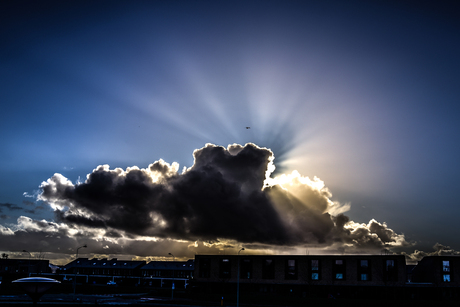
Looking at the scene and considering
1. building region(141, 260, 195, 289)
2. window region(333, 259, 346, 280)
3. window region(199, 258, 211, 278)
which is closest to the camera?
window region(333, 259, 346, 280)

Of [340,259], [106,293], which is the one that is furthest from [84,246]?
[340,259]

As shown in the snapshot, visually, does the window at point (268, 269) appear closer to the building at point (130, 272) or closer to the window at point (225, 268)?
the window at point (225, 268)

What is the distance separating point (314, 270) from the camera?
336ft

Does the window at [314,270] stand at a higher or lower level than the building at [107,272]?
higher

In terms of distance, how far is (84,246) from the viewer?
88.2 meters

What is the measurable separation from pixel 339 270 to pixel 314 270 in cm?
640

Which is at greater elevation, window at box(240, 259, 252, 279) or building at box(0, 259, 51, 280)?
window at box(240, 259, 252, 279)

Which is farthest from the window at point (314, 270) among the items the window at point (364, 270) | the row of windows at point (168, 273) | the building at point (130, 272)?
the row of windows at point (168, 273)

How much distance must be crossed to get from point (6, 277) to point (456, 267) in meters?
158

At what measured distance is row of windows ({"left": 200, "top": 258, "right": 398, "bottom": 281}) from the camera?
95.9m

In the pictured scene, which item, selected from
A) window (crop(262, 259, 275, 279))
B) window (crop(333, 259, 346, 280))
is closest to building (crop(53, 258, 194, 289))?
window (crop(262, 259, 275, 279))

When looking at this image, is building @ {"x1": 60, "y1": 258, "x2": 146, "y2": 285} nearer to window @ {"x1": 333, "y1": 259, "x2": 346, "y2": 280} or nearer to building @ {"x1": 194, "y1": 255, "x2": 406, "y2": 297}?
building @ {"x1": 194, "y1": 255, "x2": 406, "y2": 297}

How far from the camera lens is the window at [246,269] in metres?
108

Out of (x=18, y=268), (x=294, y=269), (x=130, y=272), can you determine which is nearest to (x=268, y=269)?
(x=294, y=269)
